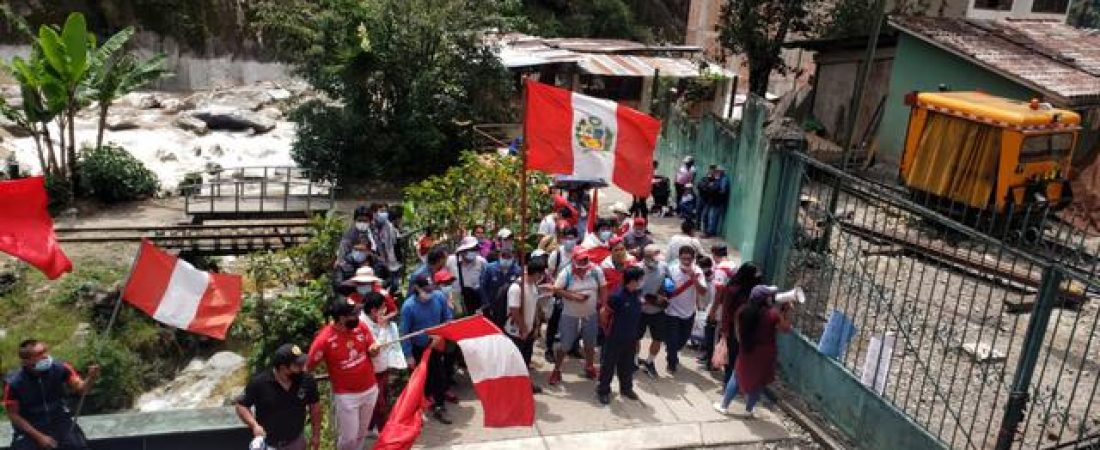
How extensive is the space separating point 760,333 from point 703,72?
62.8ft

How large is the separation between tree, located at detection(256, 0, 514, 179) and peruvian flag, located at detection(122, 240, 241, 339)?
11.7 metres

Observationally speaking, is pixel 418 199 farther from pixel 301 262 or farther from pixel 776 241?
pixel 776 241

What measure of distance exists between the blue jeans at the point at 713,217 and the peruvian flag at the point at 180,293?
880 cm

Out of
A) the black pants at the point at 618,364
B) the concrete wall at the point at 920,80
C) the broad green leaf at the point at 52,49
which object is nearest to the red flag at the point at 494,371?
the black pants at the point at 618,364

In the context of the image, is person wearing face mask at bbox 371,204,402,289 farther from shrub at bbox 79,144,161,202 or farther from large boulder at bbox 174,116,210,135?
large boulder at bbox 174,116,210,135

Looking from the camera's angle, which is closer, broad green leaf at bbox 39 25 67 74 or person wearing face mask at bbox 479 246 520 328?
person wearing face mask at bbox 479 246 520 328

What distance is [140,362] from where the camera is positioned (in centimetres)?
1169

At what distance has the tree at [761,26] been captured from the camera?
76.7 feet

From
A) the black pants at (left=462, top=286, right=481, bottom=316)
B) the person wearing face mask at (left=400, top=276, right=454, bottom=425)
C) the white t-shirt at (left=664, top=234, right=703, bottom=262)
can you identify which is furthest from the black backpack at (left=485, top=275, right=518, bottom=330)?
the white t-shirt at (left=664, top=234, right=703, bottom=262)

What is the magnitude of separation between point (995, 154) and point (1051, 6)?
17377 millimetres

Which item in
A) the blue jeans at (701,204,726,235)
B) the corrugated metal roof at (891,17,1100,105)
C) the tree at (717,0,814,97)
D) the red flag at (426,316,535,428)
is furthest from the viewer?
the tree at (717,0,814,97)

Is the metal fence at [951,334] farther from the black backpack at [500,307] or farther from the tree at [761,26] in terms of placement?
the tree at [761,26]

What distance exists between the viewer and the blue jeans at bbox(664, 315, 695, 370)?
8.61 meters

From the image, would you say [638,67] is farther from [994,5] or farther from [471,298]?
[471,298]
